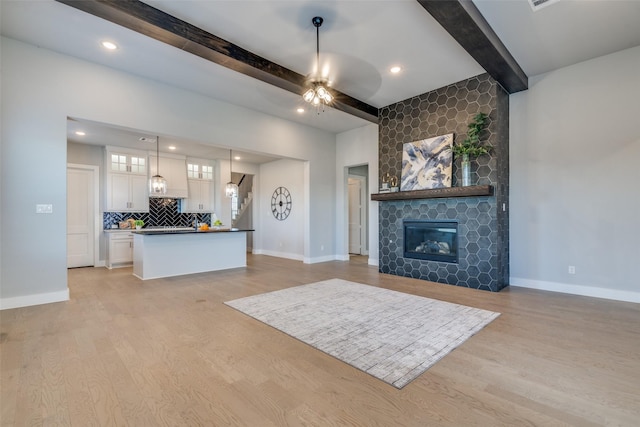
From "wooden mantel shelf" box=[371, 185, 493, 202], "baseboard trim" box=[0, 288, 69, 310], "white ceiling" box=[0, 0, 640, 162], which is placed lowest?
"baseboard trim" box=[0, 288, 69, 310]

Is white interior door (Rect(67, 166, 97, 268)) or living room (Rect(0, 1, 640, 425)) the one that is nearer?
living room (Rect(0, 1, 640, 425))

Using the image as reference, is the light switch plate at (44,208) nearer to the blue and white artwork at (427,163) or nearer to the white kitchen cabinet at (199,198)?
the white kitchen cabinet at (199,198)

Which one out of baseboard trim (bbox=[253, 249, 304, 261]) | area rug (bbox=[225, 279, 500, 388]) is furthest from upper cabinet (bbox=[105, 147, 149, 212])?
area rug (bbox=[225, 279, 500, 388])

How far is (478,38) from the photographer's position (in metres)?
3.24

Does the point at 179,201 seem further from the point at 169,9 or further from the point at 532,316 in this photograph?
the point at 532,316

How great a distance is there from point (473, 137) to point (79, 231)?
27.4 ft

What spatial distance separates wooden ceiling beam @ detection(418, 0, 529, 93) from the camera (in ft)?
9.05

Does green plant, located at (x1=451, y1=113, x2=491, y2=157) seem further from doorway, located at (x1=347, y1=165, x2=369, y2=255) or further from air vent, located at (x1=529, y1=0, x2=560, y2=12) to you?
doorway, located at (x1=347, y1=165, x2=369, y2=255)

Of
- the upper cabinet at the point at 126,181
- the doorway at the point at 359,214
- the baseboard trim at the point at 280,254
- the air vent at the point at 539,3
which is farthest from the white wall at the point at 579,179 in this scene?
the upper cabinet at the point at 126,181

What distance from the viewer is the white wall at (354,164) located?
6684 millimetres

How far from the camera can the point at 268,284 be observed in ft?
15.4

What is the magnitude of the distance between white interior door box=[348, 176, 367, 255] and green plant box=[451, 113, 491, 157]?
430 cm

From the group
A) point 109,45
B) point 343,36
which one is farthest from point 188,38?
point 343,36

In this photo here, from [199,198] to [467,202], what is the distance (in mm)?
6861
